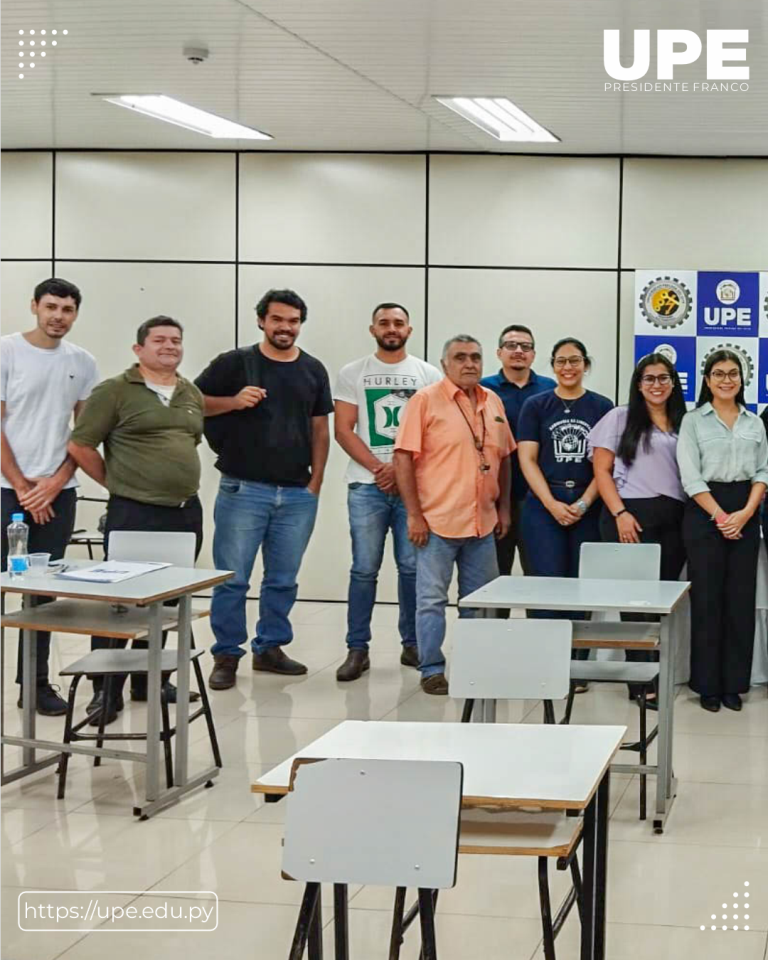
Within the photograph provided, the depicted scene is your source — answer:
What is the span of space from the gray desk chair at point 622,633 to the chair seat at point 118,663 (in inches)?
58.5

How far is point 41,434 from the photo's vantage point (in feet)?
19.1

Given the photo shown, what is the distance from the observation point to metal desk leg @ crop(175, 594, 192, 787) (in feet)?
15.5

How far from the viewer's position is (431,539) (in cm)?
611

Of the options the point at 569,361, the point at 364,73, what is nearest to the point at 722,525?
the point at 569,361

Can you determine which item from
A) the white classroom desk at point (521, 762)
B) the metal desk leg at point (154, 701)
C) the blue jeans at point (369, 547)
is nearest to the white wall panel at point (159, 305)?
the blue jeans at point (369, 547)

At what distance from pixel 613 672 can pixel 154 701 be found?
5.47 feet

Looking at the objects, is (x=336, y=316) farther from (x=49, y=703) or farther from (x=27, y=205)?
(x=49, y=703)

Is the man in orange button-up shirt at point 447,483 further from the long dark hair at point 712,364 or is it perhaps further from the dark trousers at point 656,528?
the long dark hair at point 712,364

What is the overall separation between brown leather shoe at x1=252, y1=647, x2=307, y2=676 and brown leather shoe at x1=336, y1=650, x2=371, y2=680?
225mm

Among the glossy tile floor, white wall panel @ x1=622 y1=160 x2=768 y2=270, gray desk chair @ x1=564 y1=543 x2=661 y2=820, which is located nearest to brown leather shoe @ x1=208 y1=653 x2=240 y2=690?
the glossy tile floor

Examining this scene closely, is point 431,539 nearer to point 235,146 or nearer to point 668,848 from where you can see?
point 668,848

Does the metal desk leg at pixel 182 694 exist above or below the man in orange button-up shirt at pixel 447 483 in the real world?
below

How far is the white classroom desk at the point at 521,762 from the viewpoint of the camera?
2641mm

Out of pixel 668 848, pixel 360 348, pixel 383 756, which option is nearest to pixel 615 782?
pixel 668 848
